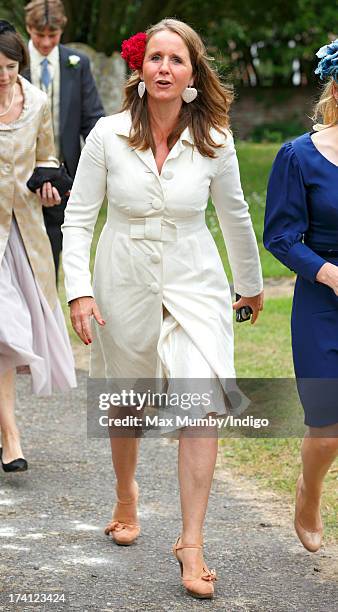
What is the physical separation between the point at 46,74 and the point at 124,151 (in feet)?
11.2

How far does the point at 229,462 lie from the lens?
7.05m

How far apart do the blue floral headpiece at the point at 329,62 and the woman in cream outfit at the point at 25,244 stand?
1.87 metres

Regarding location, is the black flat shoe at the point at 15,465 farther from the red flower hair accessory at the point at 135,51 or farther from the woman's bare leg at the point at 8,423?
the red flower hair accessory at the point at 135,51

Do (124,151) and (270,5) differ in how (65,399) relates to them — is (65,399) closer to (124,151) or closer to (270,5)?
(124,151)

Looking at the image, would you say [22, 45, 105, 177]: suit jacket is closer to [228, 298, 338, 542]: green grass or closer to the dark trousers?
the dark trousers

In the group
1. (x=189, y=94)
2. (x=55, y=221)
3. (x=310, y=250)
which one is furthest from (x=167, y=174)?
(x=55, y=221)

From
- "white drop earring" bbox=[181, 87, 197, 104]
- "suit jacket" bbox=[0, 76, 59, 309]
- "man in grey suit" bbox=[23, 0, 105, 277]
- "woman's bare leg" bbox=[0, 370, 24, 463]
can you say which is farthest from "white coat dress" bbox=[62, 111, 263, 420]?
"man in grey suit" bbox=[23, 0, 105, 277]

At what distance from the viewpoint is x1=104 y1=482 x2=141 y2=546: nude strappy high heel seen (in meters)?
5.48

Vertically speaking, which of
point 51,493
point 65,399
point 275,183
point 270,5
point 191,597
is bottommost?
point 270,5

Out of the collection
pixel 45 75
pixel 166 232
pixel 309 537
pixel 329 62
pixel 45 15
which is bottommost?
pixel 309 537

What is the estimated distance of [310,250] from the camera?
486 centimetres

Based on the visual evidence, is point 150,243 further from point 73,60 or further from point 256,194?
point 256,194

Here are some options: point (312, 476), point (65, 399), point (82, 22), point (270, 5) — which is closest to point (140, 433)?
point (312, 476)

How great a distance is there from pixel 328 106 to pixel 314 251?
0.53m
